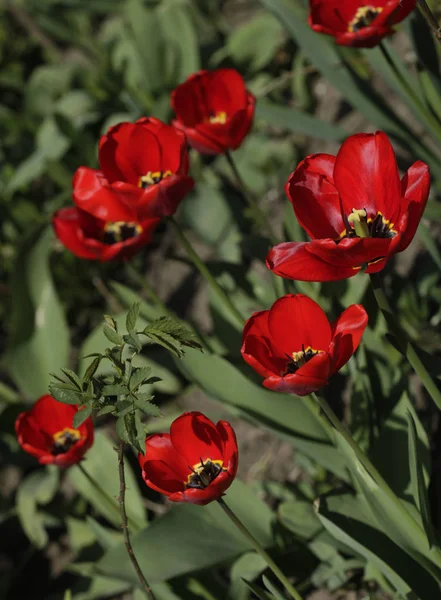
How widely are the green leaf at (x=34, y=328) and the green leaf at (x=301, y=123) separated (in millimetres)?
829

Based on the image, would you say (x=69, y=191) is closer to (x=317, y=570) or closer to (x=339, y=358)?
(x=317, y=570)

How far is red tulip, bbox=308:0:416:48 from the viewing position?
5.37 ft

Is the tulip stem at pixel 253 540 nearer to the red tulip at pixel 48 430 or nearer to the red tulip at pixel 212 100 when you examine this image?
the red tulip at pixel 48 430

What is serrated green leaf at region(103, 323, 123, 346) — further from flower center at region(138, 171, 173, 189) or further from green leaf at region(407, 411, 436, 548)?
flower center at region(138, 171, 173, 189)

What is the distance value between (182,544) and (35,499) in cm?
83

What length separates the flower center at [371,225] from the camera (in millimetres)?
1305

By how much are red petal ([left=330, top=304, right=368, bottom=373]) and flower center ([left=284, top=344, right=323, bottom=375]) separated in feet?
0.22

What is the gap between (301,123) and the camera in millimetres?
2451

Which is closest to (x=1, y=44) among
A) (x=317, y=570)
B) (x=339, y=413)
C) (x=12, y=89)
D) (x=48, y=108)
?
(x=12, y=89)

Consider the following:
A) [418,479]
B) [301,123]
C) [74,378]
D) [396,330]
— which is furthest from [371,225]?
[301,123]

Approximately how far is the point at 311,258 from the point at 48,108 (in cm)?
269

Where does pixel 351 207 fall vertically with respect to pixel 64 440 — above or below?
above

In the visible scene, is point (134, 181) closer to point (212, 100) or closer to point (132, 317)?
point (212, 100)

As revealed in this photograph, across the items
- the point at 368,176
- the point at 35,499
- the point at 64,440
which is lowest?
the point at 35,499
